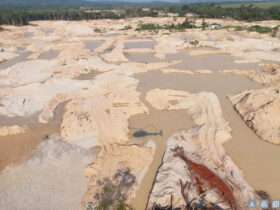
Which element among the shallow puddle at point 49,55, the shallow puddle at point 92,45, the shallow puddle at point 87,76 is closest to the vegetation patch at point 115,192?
the shallow puddle at point 87,76

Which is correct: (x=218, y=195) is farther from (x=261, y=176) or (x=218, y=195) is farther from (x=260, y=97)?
(x=260, y=97)

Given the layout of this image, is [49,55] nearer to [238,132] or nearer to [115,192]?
[238,132]

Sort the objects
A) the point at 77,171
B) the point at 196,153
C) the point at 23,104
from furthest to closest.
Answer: the point at 23,104
the point at 196,153
the point at 77,171

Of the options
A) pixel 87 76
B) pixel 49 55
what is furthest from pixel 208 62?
pixel 49 55

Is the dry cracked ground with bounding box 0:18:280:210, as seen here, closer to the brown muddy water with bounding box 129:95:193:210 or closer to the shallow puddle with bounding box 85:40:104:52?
the brown muddy water with bounding box 129:95:193:210

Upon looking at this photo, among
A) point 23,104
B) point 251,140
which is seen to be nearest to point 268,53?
point 251,140
